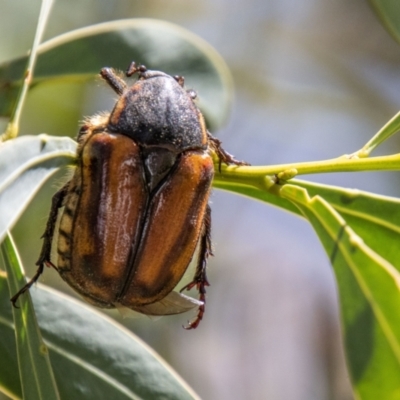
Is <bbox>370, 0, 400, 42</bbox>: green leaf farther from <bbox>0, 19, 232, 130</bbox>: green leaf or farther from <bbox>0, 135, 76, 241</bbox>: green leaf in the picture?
<bbox>0, 135, 76, 241</bbox>: green leaf

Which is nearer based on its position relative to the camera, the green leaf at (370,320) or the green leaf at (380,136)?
the green leaf at (370,320)

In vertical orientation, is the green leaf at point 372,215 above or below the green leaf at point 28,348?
above

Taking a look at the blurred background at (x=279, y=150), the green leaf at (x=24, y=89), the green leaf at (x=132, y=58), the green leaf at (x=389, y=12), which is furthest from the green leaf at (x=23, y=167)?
the blurred background at (x=279, y=150)

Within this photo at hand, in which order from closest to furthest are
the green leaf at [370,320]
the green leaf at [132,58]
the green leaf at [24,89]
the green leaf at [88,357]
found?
the green leaf at [370,320] → the green leaf at [24,89] → the green leaf at [88,357] → the green leaf at [132,58]

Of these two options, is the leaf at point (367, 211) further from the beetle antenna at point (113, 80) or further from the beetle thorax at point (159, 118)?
the beetle antenna at point (113, 80)

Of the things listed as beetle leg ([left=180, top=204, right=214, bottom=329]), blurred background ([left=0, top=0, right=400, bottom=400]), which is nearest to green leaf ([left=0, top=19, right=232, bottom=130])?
beetle leg ([left=180, top=204, right=214, bottom=329])

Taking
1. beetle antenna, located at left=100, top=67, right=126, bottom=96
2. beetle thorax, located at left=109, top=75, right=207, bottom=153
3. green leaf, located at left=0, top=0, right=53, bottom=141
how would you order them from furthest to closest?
beetle antenna, located at left=100, top=67, right=126, bottom=96
beetle thorax, located at left=109, top=75, right=207, bottom=153
green leaf, located at left=0, top=0, right=53, bottom=141
